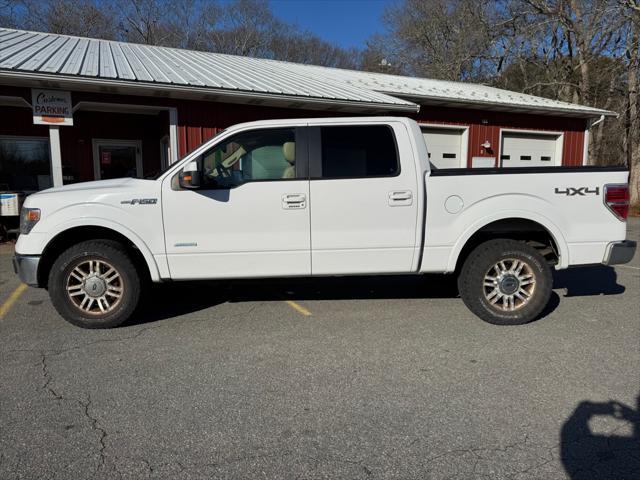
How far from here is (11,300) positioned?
5961 millimetres

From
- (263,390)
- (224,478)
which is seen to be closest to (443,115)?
(263,390)

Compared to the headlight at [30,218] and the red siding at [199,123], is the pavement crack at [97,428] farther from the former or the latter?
the red siding at [199,123]

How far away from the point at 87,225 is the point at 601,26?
2488cm

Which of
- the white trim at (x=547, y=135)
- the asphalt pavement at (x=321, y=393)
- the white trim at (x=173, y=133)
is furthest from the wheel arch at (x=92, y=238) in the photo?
the white trim at (x=547, y=135)

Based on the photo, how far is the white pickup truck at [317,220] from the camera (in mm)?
4648

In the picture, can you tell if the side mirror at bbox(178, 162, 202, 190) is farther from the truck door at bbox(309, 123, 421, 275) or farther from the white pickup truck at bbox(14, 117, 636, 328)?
the truck door at bbox(309, 123, 421, 275)

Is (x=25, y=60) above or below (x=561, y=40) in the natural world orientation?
below

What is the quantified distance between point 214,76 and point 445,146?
7591 mm

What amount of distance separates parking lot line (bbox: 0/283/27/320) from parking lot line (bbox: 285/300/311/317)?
3.21 m

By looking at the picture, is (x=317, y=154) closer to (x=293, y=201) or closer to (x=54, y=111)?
(x=293, y=201)

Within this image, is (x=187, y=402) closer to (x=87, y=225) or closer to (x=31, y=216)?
(x=87, y=225)

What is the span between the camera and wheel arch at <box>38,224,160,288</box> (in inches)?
183

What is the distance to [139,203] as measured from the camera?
182 inches

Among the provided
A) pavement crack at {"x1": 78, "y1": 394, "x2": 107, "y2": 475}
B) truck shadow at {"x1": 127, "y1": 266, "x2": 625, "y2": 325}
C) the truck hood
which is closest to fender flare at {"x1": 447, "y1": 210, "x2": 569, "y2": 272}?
truck shadow at {"x1": 127, "y1": 266, "x2": 625, "y2": 325}
